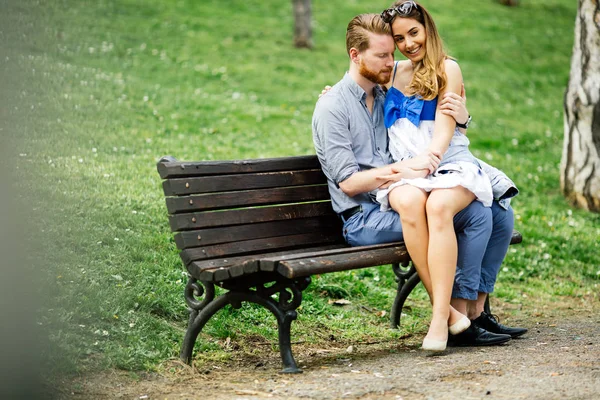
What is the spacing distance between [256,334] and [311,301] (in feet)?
2.45

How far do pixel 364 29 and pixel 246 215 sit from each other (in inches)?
46.6

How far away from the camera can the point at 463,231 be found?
4.37 m

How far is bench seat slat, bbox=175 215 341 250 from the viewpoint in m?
4.14

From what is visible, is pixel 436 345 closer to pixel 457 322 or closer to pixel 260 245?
pixel 457 322

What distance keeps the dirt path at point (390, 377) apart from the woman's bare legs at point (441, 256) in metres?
0.19

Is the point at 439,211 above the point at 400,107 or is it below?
below

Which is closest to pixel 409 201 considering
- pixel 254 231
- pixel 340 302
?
pixel 254 231

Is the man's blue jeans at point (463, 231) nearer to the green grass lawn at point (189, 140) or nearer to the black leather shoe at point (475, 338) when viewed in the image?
the black leather shoe at point (475, 338)

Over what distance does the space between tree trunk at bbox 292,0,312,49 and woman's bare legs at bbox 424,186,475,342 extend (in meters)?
13.3

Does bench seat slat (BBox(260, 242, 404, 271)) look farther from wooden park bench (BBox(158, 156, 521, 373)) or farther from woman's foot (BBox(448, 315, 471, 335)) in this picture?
woman's foot (BBox(448, 315, 471, 335))

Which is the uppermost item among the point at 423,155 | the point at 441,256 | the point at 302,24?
the point at 302,24

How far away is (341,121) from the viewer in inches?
177

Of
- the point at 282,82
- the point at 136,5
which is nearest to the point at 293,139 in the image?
the point at 282,82

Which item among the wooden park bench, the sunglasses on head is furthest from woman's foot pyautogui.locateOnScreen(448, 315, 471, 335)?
the sunglasses on head
